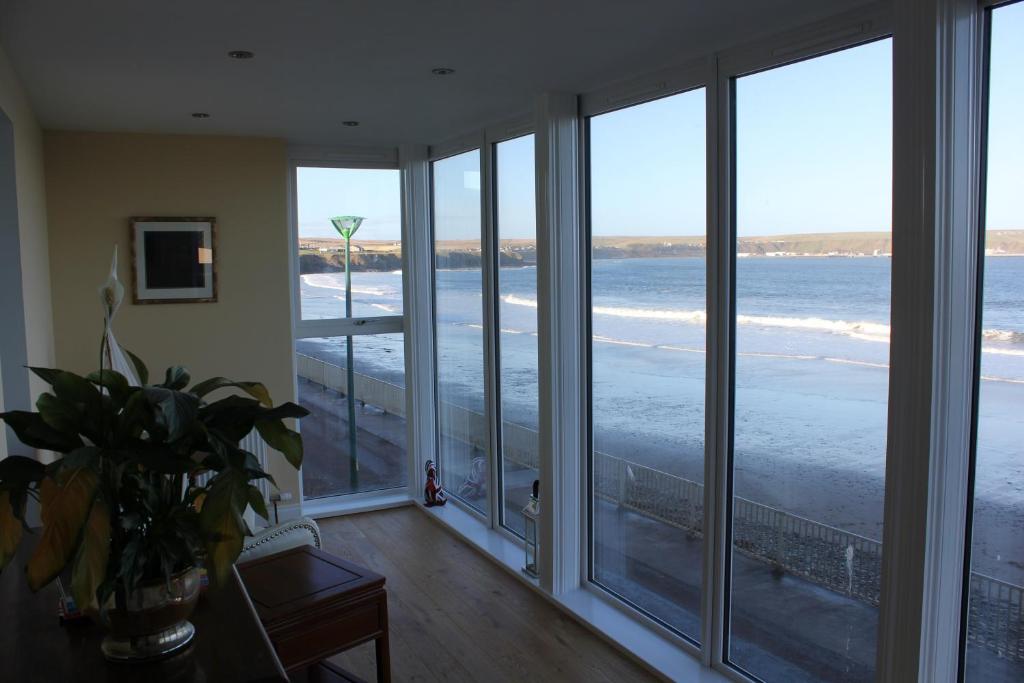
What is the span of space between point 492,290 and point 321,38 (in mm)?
2453

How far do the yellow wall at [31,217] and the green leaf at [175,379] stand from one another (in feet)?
4.72

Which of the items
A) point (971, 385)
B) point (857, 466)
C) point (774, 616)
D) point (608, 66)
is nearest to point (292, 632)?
point (774, 616)

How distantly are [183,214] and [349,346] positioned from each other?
5.13ft

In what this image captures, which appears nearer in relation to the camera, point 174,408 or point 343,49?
point 174,408

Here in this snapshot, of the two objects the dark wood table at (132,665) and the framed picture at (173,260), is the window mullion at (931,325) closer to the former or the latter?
the dark wood table at (132,665)

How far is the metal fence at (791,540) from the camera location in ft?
7.86

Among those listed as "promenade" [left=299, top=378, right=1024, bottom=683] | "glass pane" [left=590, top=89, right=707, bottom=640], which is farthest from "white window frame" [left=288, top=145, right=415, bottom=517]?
"glass pane" [left=590, top=89, right=707, bottom=640]

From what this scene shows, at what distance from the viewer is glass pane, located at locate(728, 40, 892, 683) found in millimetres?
2777

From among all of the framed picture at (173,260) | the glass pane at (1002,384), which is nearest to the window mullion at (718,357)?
the glass pane at (1002,384)

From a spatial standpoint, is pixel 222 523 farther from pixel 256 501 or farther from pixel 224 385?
pixel 224 385

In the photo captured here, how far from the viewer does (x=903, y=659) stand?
2.49m

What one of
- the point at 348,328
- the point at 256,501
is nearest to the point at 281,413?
the point at 256,501

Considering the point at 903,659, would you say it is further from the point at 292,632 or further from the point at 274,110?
the point at 274,110

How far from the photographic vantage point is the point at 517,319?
502 centimetres
